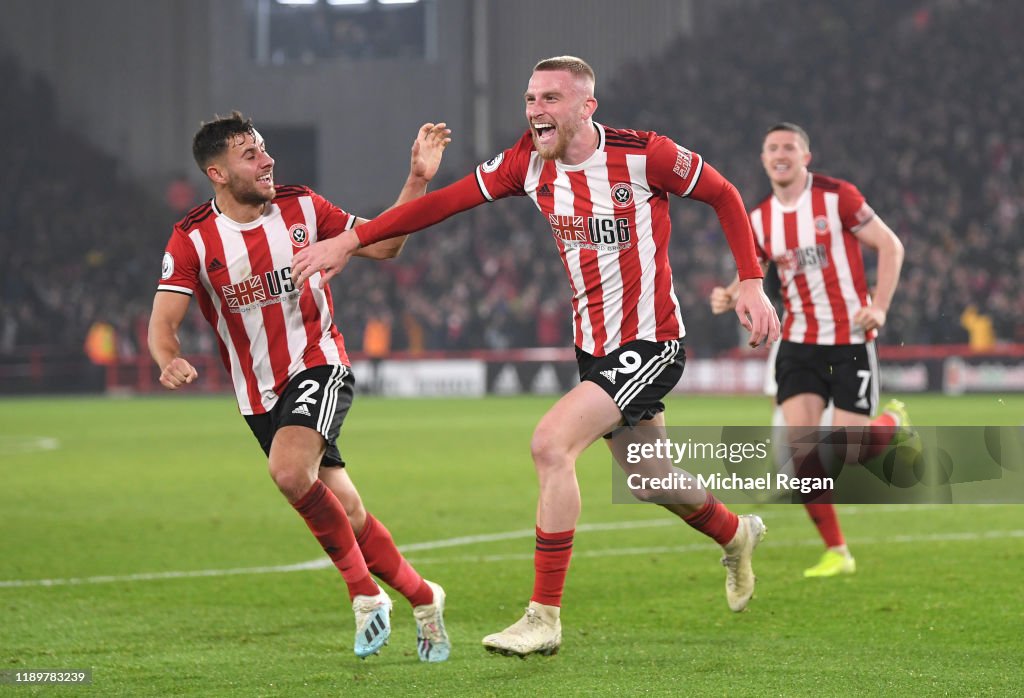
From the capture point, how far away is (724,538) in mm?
6074

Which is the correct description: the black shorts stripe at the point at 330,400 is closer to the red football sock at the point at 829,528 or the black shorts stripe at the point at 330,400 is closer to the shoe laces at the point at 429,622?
the shoe laces at the point at 429,622

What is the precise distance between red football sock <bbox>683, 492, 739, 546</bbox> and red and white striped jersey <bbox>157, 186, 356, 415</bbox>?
1593mm

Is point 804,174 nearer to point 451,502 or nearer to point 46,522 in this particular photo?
point 451,502

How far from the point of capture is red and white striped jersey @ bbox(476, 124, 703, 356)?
5.49m

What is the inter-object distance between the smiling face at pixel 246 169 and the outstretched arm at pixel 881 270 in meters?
3.13

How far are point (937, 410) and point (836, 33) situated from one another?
42.8 ft

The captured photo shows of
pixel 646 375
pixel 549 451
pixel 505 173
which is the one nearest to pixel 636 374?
pixel 646 375

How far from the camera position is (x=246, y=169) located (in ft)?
19.0

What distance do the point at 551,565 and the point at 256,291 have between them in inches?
64.4

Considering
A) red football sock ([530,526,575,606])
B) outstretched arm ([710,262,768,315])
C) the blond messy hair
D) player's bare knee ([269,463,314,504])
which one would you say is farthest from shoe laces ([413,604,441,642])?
outstretched arm ([710,262,768,315])

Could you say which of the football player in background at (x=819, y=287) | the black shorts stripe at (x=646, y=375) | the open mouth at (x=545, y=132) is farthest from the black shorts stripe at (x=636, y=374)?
the football player in background at (x=819, y=287)

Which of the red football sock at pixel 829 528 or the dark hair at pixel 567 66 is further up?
the dark hair at pixel 567 66

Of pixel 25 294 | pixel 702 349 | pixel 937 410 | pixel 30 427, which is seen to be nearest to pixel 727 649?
pixel 937 410

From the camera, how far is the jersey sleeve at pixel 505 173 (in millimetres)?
5496
